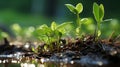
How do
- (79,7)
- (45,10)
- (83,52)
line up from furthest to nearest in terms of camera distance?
(45,10) → (79,7) → (83,52)

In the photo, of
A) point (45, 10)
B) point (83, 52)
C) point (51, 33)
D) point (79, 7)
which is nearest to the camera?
point (83, 52)

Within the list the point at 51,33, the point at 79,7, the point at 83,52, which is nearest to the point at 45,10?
the point at 79,7

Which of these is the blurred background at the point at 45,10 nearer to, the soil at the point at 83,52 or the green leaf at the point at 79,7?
the green leaf at the point at 79,7

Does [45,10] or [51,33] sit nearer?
[51,33]

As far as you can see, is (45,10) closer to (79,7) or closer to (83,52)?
(79,7)

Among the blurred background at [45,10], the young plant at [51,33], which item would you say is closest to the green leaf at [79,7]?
the young plant at [51,33]

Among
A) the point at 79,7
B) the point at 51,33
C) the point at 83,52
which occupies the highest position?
the point at 79,7

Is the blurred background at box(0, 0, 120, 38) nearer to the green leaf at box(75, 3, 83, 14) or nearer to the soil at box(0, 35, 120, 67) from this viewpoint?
the green leaf at box(75, 3, 83, 14)

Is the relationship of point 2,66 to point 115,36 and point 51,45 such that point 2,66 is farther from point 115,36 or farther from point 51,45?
point 115,36

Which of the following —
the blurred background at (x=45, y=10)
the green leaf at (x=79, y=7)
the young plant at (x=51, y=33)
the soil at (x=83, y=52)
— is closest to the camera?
the soil at (x=83, y=52)
